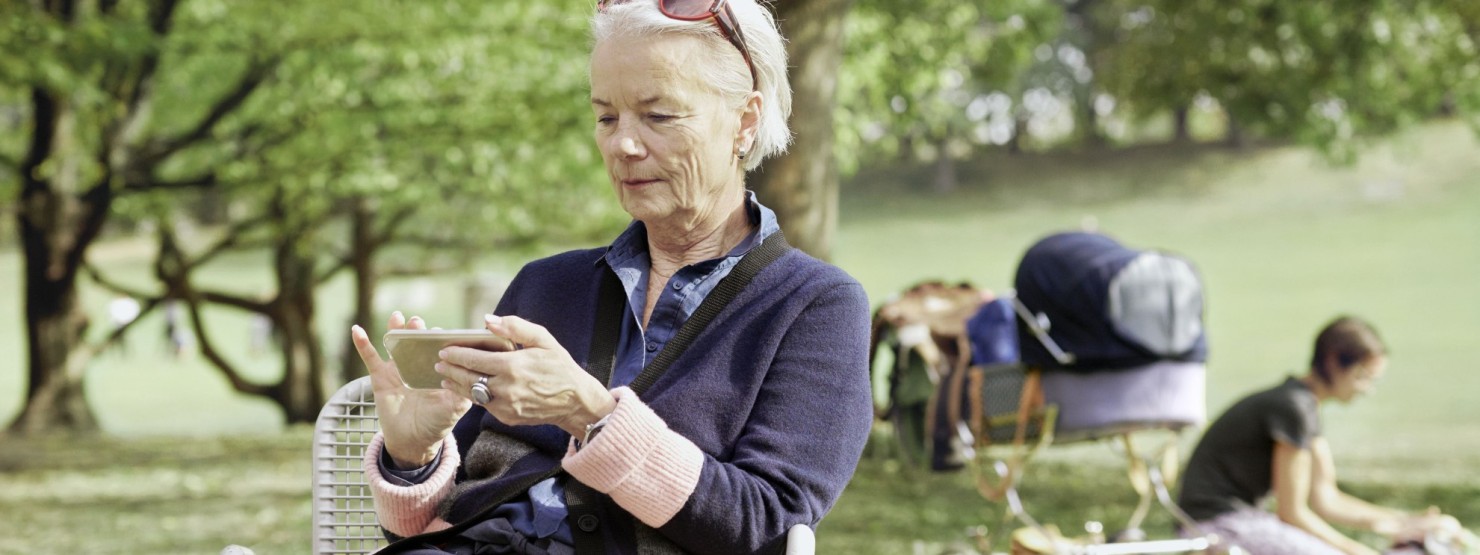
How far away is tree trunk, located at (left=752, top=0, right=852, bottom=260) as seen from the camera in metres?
7.32

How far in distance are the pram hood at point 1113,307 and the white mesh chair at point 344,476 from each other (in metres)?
3.52

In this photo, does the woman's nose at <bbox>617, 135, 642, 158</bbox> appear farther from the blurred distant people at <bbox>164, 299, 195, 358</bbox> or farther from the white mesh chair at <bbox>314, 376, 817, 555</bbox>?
the blurred distant people at <bbox>164, 299, 195, 358</bbox>

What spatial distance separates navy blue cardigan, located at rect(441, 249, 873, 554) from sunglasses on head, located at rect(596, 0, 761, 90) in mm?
362

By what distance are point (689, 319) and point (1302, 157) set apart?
157 ft

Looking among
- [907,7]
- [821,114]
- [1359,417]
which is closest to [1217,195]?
[1359,417]

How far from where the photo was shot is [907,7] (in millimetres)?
14898

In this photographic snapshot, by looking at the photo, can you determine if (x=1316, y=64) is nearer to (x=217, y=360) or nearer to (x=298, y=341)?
(x=298, y=341)

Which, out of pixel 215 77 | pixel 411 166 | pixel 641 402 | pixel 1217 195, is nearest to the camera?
pixel 641 402

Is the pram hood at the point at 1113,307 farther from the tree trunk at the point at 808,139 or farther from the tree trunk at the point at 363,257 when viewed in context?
the tree trunk at the point at 363,257

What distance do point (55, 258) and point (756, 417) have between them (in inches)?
616

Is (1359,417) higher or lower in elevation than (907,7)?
lower

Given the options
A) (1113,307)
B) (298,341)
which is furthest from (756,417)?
(298,341)

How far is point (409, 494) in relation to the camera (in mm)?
2406

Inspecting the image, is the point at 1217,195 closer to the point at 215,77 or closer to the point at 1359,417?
the point at 1359,417
